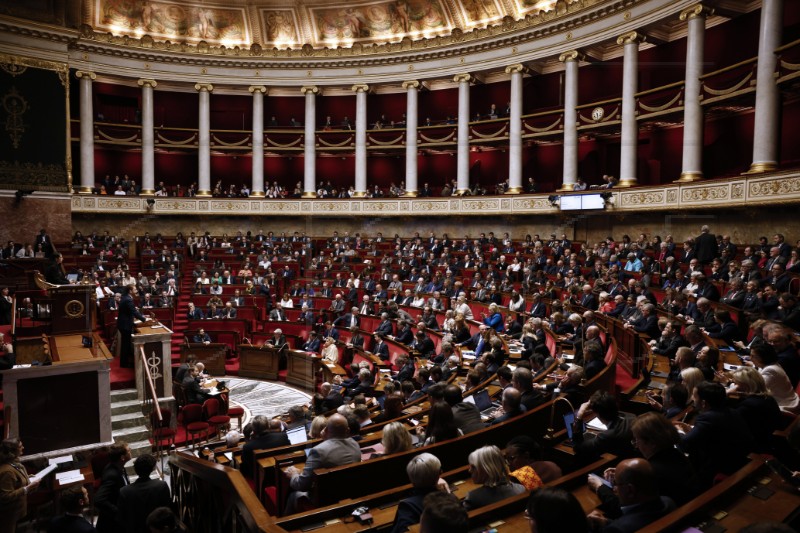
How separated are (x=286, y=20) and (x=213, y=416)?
23637mm

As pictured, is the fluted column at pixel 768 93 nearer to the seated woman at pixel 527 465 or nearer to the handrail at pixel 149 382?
the seated woman at pixel 527 465

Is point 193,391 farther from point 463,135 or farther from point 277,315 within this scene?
point 463,135

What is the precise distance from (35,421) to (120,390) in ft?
8.08

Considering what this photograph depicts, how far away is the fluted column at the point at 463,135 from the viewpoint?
25.3m

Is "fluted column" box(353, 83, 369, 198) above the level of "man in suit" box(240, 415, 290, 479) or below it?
above

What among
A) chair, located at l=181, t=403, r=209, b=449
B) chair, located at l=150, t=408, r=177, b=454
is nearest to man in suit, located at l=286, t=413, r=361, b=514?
chair, located at l=150, t=408, r=177, b=454

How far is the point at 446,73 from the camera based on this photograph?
84.5 feet

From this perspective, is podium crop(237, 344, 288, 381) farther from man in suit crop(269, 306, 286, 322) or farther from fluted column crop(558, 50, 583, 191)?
fluted column crop(558, 50, 583, 191)

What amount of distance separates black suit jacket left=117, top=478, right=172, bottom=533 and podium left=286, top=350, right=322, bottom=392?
27.5ft

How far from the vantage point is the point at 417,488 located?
3469 millimetres

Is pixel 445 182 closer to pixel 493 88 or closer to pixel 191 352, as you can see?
pixel 493 88

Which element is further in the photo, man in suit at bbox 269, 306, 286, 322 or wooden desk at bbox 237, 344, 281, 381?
man in suit at bbox 269, 306, 286, 322

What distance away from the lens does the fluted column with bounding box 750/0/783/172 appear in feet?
47.6

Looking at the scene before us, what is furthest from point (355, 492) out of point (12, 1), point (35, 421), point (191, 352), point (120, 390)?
point (12, 1)
